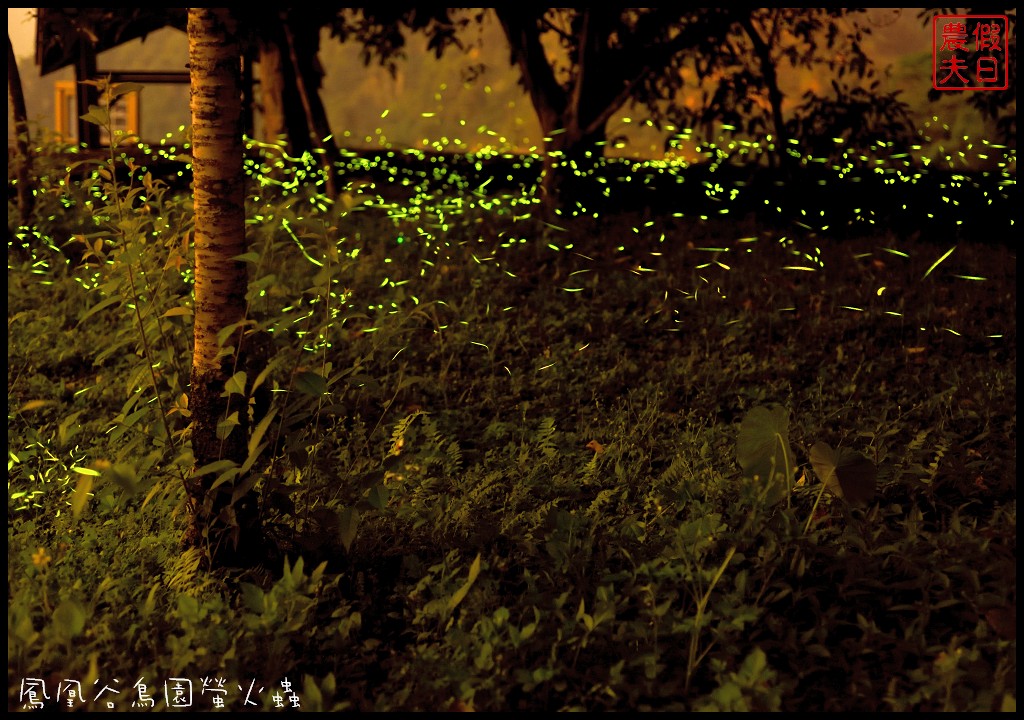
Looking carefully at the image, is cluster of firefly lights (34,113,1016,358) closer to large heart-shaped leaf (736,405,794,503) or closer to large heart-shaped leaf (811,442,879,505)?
large heart-shaped leaf (736,405,794,503)

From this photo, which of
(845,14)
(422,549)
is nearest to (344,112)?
(845,14)

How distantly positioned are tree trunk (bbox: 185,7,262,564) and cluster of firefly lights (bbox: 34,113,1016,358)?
341 cm

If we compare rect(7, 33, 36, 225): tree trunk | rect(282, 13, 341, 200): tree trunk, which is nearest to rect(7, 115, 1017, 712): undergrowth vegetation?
rect(7, 33, 36, 225): tree trunk

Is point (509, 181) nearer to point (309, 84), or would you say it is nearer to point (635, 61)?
point (635, 61)

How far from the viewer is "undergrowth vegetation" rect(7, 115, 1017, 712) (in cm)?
305

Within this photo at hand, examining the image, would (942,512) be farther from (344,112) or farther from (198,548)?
(344,112)

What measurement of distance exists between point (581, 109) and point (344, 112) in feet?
314

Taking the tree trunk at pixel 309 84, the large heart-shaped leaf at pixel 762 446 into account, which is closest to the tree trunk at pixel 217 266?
the large heart-shaped leaf at pixel 762 446

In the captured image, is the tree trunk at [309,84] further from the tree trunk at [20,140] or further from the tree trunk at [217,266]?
the tree trunk at [217,266]

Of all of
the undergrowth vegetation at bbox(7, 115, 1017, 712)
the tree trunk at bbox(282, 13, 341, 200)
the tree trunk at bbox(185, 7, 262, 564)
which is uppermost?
the tree trunk at bbox(282, 13, 341, 200)

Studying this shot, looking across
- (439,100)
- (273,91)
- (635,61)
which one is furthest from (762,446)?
(273,91)

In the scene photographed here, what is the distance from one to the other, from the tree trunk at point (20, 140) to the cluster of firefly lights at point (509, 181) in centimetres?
129

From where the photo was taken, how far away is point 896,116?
9.60m

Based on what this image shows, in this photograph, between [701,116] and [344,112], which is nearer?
[701,116]
